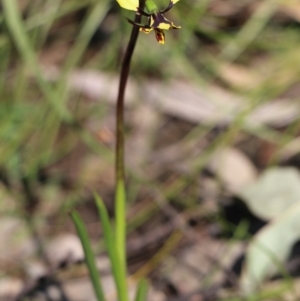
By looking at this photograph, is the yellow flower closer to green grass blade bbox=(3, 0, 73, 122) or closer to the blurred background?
the blurred background

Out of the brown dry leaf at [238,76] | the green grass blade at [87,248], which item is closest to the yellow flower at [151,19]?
the green grass blade at [87,248]

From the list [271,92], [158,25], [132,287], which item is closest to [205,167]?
[271,92]

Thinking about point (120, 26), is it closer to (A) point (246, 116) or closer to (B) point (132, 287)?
(A) point (246, 116)

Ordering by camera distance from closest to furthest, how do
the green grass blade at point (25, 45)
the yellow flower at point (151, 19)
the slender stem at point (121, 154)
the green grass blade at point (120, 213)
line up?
the yellow flower at point (151, 19), the slender stem at point (121, 154), the green grass blade at point (120, 213), the green grass blade at point (25, 45)

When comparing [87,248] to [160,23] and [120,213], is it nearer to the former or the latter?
[120,213]

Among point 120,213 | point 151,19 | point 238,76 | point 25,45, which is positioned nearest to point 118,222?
point 120,213

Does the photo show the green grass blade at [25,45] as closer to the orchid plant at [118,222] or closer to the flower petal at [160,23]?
the orchid plant at [118,222]
